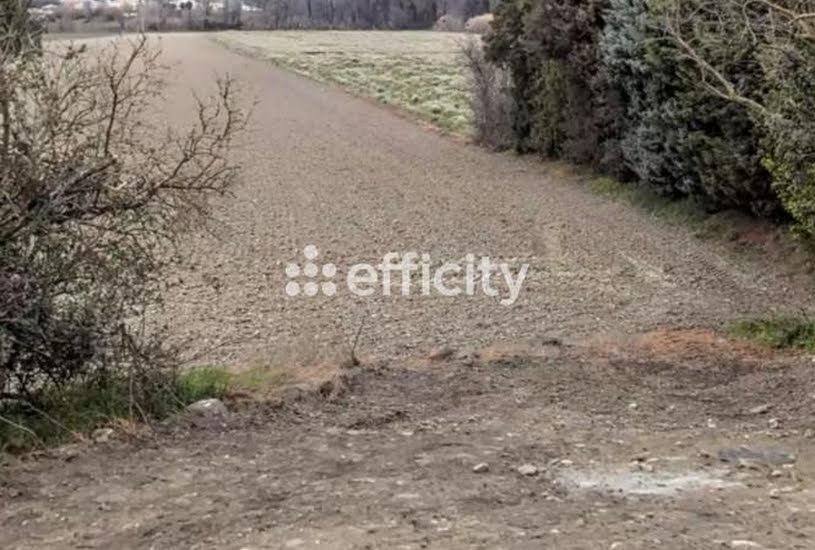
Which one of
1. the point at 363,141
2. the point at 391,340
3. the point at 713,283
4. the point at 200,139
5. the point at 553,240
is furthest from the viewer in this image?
the point at 363,141

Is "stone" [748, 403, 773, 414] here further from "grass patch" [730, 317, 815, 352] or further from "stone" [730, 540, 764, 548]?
"stone" [730, 540, 764, 548]

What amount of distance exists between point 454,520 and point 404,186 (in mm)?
12161

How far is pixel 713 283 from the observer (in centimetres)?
975

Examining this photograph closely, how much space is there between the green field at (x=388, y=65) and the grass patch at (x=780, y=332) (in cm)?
1441

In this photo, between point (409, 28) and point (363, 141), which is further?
point (409, 28)

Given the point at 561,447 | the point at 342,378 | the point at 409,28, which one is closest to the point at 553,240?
the point at 342,378

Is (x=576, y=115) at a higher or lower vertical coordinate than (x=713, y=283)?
higher

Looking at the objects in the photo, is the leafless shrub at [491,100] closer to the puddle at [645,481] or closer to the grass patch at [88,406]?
the grass patch at [88,406]

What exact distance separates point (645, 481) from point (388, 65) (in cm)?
3702

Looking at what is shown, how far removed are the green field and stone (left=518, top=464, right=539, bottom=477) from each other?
58.4 feet

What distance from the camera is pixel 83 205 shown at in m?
5.48

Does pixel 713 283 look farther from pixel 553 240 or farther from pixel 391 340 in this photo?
pixel 391 340

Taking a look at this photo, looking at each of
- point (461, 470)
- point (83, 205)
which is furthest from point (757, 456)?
point (83, 205)

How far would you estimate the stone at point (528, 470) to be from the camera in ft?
14.9
